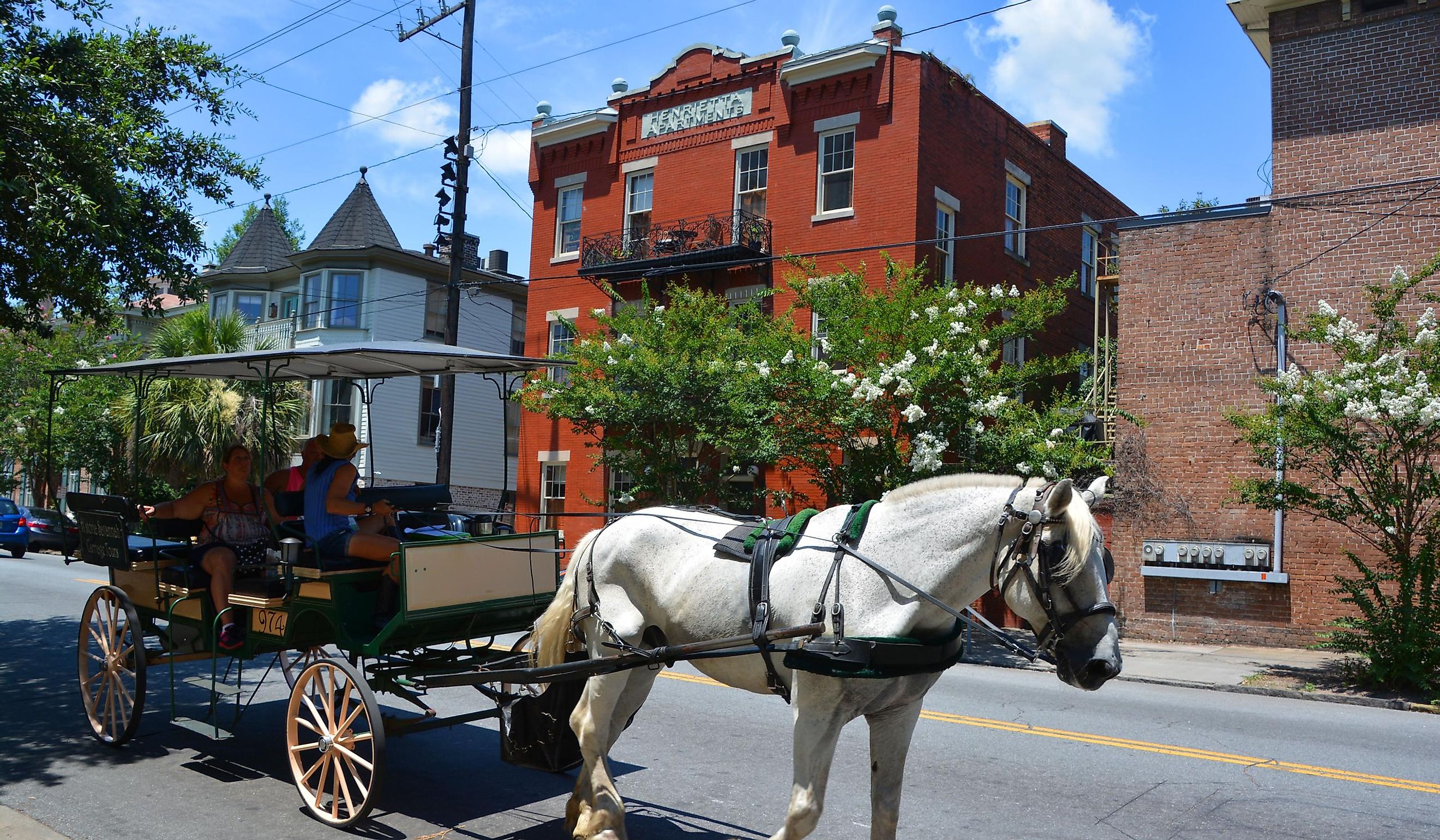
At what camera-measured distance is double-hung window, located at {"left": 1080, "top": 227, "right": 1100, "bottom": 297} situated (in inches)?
1126

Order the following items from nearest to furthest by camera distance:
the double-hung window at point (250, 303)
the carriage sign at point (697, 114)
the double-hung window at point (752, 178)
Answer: the double-hung window at point (752, 178) < the carriage sign at point (697, 114) < the double-hung window at point (250, 303)

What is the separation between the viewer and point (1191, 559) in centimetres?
1825

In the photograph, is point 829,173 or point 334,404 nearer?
point 829,173

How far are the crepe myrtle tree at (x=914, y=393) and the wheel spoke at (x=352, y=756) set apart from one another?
11.5m

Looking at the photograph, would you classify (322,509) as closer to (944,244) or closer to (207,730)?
(207,730)

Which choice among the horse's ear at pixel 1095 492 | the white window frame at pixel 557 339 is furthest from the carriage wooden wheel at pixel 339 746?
the white window frame at pixel 557 339

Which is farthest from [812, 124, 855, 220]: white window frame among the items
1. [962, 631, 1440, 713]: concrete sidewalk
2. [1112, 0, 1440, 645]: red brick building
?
[962, 631, 1440, 713]: concrete sidewalk

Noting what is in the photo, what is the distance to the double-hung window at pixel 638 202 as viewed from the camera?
26297 millimetres

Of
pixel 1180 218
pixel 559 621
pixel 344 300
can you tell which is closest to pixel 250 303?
pixel 344 300

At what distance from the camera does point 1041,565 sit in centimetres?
434

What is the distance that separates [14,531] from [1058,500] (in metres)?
31.3

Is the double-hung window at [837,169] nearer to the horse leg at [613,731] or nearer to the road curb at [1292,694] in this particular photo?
the road curb at [1292,694]

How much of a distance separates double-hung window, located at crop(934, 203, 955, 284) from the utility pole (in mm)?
9957

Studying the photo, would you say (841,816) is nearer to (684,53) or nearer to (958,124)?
(958,124)
